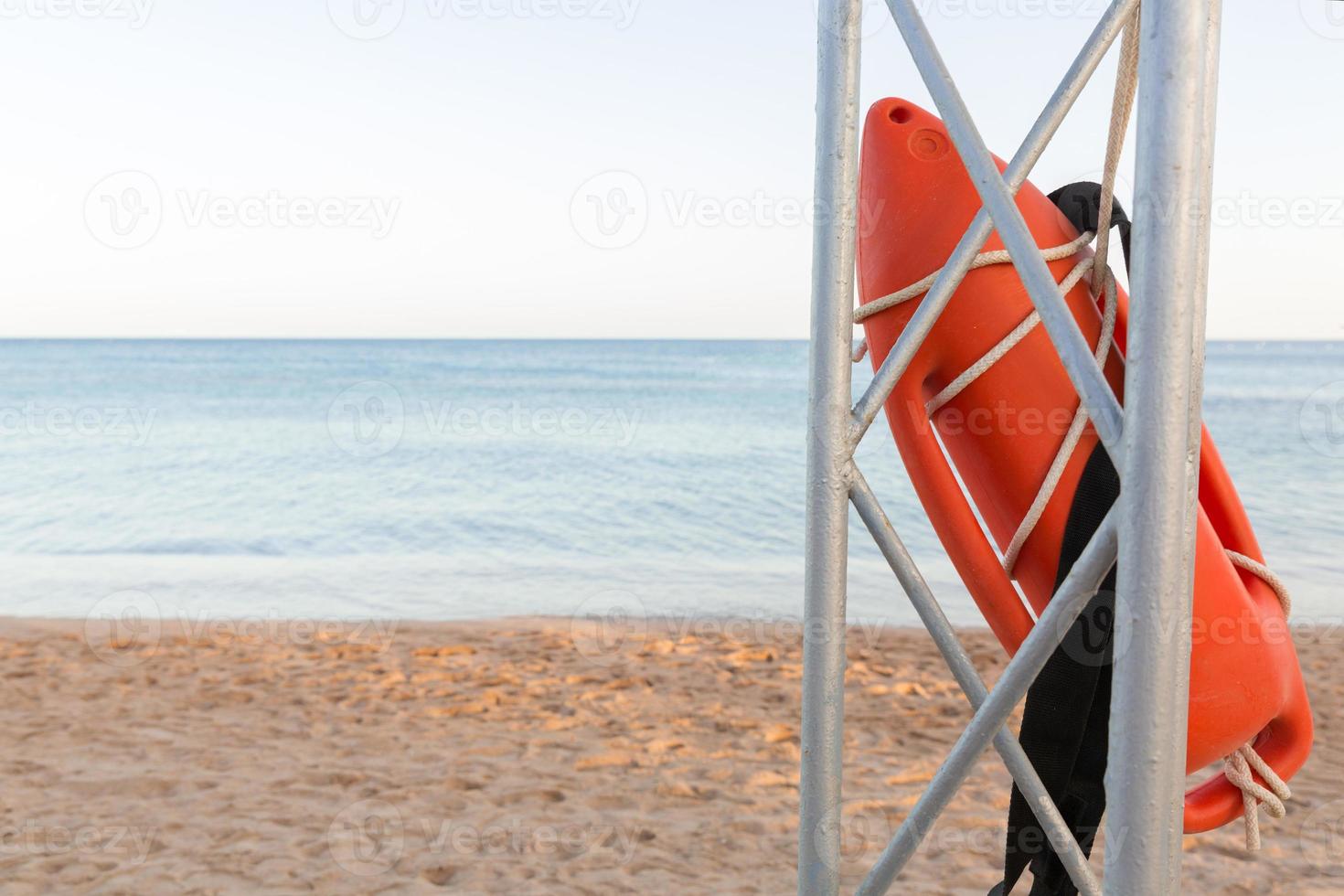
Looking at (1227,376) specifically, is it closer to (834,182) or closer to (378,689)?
(378,689)

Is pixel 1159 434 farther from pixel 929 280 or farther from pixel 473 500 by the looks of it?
pixel 473 500

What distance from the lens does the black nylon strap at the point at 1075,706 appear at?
1.36 meters

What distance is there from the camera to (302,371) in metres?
33.2

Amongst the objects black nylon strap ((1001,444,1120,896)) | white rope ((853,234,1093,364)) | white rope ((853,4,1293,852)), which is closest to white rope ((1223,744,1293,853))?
white rope ((853,4,1293,852))

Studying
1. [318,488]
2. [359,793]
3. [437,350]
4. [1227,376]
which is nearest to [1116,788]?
[359,793]

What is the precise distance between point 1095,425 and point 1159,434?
0.08 m

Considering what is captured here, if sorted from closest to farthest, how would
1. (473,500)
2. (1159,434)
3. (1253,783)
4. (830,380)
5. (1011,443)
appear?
(1159,434) < (830,380) < (1011,443) < (1253,783) < (473,500)

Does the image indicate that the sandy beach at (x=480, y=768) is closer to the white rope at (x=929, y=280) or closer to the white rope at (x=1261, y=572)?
the white rope at (x=1261, y=572)

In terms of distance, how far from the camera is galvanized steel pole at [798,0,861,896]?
1.26 m

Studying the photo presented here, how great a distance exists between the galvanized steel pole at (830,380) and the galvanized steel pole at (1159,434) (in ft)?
1.18

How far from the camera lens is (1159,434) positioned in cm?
96

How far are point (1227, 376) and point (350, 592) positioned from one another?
27800 millimetres

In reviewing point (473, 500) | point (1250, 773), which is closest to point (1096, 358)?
point (1250, 773)

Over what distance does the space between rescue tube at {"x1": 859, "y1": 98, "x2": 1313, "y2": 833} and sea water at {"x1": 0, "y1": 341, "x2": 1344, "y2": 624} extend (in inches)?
211
